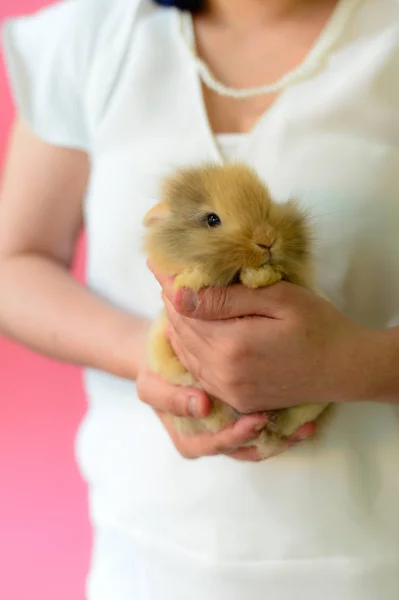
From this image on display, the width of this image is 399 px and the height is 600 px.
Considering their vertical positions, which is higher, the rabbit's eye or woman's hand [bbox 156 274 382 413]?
the rabbit's eye

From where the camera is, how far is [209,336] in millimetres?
558

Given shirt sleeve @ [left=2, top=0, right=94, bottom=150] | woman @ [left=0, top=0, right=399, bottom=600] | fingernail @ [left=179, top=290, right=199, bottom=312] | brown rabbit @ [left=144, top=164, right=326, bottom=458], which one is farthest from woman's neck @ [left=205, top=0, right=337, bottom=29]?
fingernail @ [left=179, top=290, right=199, bottom=312]

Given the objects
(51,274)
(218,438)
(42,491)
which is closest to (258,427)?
(218,438)

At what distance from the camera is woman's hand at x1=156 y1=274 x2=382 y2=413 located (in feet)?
1.72

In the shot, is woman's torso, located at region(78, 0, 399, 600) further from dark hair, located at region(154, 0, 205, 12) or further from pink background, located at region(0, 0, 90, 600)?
pink background, located at region(0, 0, 90, 600)

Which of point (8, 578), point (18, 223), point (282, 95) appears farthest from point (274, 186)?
point (8, 578)

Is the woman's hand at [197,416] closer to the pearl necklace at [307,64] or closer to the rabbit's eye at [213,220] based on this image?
the rabbit's eye at [213,220]

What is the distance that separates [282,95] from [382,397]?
35 centimetres

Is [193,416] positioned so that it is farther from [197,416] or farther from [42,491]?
[42,491]

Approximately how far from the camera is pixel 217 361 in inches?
21.7

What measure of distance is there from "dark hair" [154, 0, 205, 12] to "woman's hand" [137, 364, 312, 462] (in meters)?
0.48

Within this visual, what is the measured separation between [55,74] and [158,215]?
339 mm

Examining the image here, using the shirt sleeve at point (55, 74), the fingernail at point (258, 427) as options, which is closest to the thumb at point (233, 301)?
the fingernail at point (258, 427)

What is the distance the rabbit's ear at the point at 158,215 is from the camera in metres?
0.56
